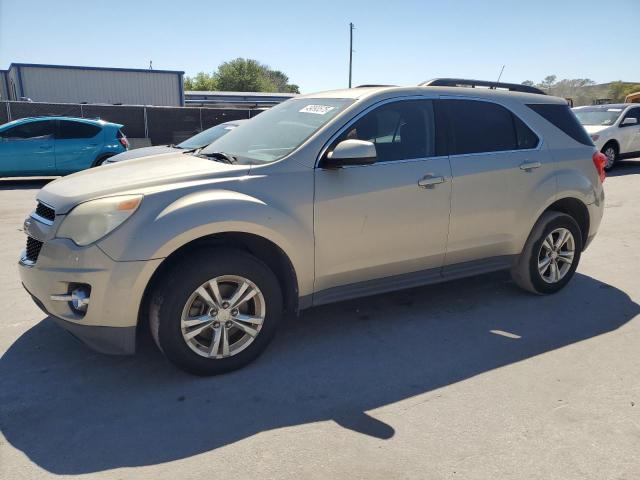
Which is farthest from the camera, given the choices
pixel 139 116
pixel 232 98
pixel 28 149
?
pixel 232 98

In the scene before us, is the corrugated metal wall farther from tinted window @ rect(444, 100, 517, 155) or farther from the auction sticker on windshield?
tinted window @ rect(444, 100, 517, 155)

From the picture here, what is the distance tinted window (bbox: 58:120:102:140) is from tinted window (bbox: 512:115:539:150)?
33.8 ft

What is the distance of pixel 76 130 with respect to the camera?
39.3ft

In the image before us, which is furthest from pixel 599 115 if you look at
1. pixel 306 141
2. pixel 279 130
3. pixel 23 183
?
pixel 23 183

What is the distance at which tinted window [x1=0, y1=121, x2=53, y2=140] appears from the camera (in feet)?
37.7

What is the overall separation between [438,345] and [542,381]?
0.76 metres

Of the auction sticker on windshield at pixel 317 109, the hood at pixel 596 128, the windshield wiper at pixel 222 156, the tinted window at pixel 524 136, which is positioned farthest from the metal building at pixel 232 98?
the windshield wiper at pixel 222 156

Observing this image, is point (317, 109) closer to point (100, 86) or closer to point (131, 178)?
point (131, 178)

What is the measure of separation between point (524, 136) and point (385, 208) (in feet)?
5.51

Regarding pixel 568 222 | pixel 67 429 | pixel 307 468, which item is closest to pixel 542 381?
pixel 307 468

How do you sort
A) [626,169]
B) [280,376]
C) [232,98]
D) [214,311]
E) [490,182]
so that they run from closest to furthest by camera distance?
[214,311]
[280,376]
[490,182]
[626,169]
[232,98]

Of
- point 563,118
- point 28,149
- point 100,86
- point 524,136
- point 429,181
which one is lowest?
point 28,149

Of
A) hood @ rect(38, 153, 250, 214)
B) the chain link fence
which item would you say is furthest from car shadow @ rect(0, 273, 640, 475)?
the chain link fence

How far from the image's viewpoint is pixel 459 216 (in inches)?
162
